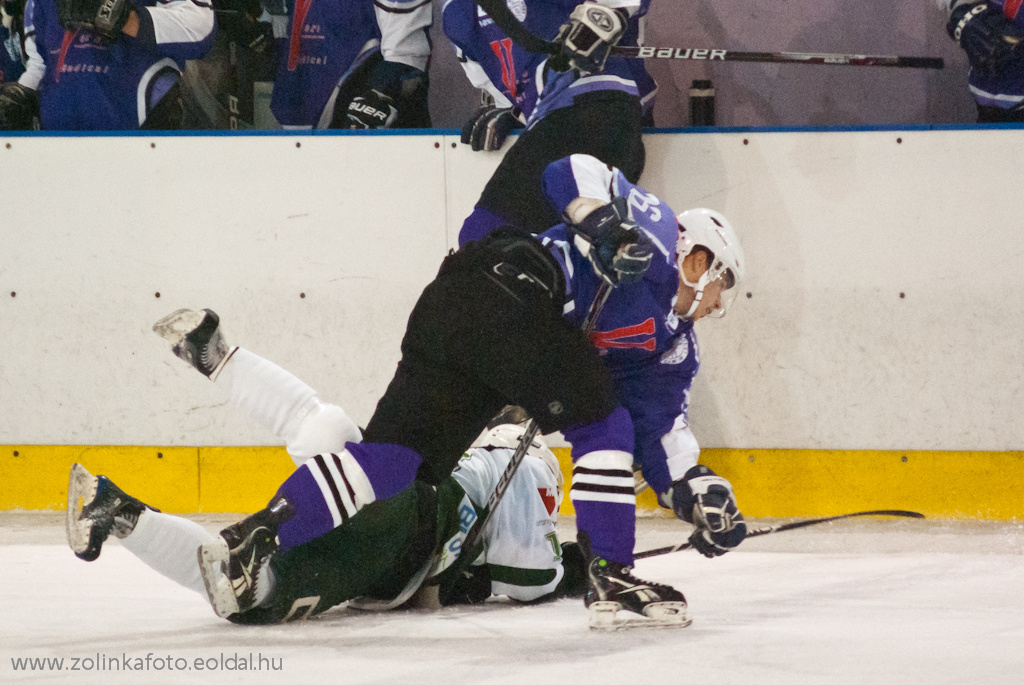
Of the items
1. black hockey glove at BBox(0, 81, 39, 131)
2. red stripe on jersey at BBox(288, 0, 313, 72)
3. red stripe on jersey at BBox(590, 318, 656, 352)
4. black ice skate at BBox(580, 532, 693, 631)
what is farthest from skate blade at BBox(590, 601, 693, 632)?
black hockey glove at BBox(0, 81, 39, 131)

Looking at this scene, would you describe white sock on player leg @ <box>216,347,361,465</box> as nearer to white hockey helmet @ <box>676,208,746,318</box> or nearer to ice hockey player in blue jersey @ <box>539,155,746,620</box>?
ice hockey player in blue jersey @ <box>539,155,746,620</box>

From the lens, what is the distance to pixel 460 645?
6.75 feet

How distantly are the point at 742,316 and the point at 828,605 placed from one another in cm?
131

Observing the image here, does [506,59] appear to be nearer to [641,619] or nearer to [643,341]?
[643,341]

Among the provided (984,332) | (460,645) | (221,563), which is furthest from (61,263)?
(984,332)

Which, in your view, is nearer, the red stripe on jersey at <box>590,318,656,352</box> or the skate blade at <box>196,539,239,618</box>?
the skate blade at <box>196,539,239,618</box>

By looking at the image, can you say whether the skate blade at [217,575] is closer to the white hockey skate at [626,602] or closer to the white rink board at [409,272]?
the white hockey skate at [626,602]

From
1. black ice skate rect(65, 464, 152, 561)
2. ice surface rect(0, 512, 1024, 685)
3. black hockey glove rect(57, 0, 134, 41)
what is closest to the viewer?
ice surface rect(0, 512, 1024, 685)

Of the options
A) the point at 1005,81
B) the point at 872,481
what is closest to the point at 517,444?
the point at 872,481

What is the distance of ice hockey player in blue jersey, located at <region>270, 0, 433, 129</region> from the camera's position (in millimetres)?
3918

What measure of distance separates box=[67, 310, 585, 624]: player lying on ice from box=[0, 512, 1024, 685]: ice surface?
7 cm

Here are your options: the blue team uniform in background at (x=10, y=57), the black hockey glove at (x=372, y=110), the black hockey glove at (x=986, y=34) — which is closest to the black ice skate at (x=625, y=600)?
the black hockey glove at (x=372, y=110)

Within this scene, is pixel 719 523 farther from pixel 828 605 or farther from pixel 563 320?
pixel 563 320

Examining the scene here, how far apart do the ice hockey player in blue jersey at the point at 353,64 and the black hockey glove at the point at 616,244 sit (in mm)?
1687
